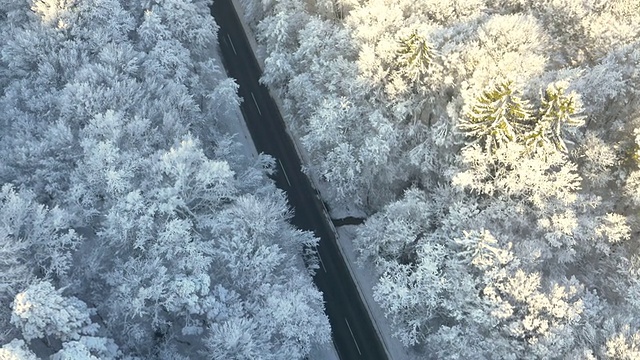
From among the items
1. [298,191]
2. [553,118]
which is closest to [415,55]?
[553,118]

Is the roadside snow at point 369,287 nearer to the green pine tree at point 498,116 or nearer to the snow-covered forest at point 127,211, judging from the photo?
the snow-covered forest at point 127,211

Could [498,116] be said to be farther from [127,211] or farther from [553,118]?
[127,211]

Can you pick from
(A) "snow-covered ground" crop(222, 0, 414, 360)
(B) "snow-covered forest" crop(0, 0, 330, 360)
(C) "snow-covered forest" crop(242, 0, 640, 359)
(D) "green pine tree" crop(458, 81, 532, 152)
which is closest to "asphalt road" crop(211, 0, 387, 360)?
(A) "snow-covered ground" crop(222, 0, 414, 360)

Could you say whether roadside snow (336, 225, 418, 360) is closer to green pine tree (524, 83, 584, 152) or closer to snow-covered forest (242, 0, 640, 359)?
snow-covered forest (242, 0, 640, 359)

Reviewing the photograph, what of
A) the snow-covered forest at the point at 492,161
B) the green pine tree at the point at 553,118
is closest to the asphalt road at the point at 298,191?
the snow-covered forest at the point at 492,161

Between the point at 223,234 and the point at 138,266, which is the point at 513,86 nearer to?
the point at 223,234
